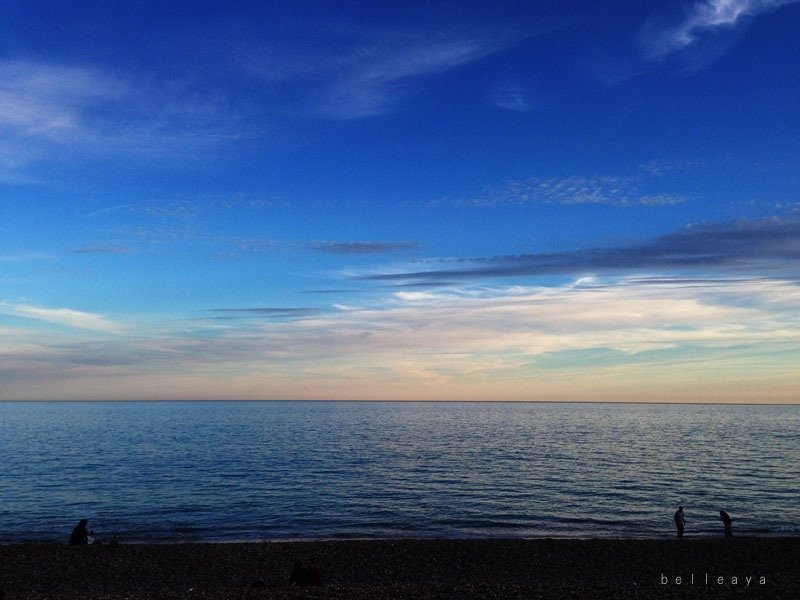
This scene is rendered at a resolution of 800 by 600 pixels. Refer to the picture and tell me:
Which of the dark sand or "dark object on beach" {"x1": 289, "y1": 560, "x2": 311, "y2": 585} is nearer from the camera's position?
"dark object on beach" {"x1": 289, "y1": 560, "x2": 311, "y2": 585}

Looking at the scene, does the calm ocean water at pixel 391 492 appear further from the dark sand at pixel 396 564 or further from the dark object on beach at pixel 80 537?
the dark sand at pixel 396 564

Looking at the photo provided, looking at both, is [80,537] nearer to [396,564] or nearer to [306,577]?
[306,577]

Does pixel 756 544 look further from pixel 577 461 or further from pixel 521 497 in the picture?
pixel 577 461

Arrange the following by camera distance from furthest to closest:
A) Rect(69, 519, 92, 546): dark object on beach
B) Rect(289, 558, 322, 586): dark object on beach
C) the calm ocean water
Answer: the calm ocean water, Rect(69, 519, 92, 546): dark object on beach, Rect(289, 558, 322, 586): dark object on beach

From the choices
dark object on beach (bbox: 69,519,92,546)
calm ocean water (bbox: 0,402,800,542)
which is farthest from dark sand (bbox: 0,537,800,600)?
calm ocean water (bbox: 0,402,800,542)

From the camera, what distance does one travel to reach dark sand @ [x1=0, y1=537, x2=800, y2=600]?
76.7ft

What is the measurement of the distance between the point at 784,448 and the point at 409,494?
226 feet

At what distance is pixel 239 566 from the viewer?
25984mm

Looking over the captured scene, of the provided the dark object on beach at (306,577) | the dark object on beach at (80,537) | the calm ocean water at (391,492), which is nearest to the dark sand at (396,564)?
the dark object on beach at (306,577)

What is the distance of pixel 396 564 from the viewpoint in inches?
1033

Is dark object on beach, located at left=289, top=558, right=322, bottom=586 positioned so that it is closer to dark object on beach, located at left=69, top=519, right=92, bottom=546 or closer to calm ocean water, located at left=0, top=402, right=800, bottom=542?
calm ocean water, located at left=0, top=402, right=800, bottom=542

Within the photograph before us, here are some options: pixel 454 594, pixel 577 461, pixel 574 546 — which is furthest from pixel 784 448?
pixel 454 594

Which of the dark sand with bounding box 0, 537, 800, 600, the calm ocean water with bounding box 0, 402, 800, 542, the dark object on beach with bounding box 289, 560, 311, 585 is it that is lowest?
the calm ocean water with bounding box 0, 402, 800, 542

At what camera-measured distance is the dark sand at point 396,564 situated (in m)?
23.4
